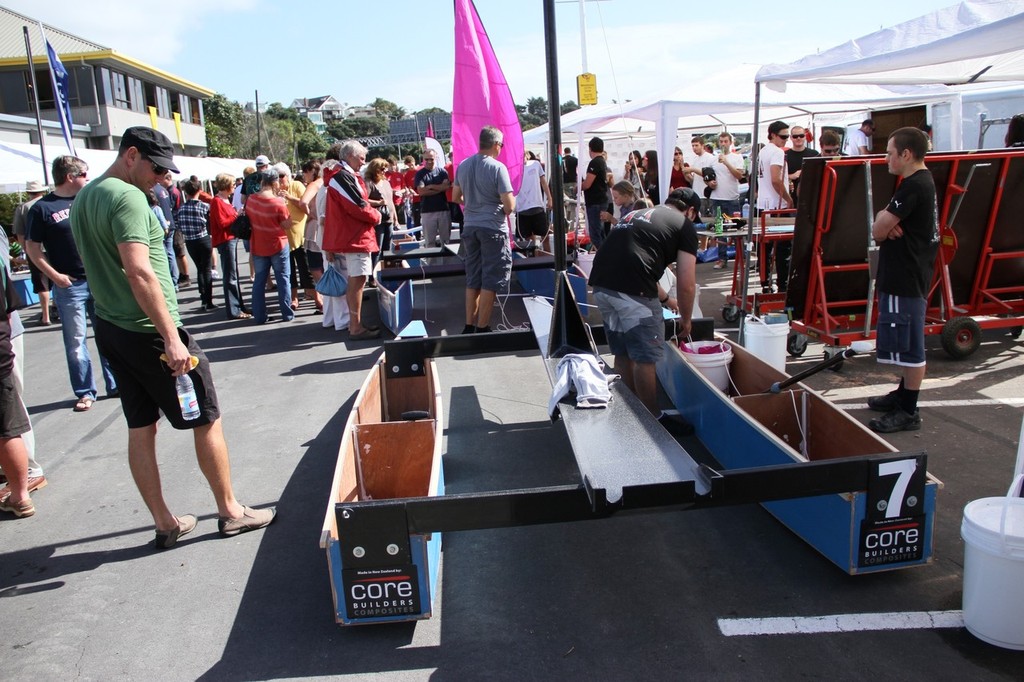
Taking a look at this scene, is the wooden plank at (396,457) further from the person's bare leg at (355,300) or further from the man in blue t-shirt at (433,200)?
the man in blue t-shirt at (433,200)

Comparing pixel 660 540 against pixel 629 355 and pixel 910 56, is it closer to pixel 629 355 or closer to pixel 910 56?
pixel 629 355

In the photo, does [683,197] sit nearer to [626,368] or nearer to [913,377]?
[626,368]

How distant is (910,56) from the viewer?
5324 millimetres

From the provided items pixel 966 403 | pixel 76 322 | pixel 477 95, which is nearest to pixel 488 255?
pixel 477 95

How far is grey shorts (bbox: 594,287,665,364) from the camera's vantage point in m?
4.71

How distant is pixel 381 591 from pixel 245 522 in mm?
1368

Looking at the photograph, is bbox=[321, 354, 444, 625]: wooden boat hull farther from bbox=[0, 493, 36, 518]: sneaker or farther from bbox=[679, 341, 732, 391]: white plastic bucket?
bbox=[0, 493, 36, 518]: sneaker

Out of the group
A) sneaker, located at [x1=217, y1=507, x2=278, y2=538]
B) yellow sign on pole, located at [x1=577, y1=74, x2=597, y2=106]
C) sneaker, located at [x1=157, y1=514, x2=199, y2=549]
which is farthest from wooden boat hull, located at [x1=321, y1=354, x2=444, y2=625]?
yellow sign on pole, located at [x1=577, y1=74, x2=597, y2=106]

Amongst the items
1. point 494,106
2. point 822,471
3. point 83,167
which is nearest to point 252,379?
point 83,167

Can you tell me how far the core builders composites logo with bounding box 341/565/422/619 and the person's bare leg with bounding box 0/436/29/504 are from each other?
254 cm

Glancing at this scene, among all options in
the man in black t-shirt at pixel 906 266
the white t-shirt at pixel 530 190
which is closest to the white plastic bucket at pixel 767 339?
the man in black t-shirt at pixel 906 266

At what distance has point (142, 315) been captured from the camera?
3.55 meters

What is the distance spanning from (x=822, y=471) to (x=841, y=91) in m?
9.67

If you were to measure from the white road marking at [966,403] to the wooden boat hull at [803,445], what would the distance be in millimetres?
1042
